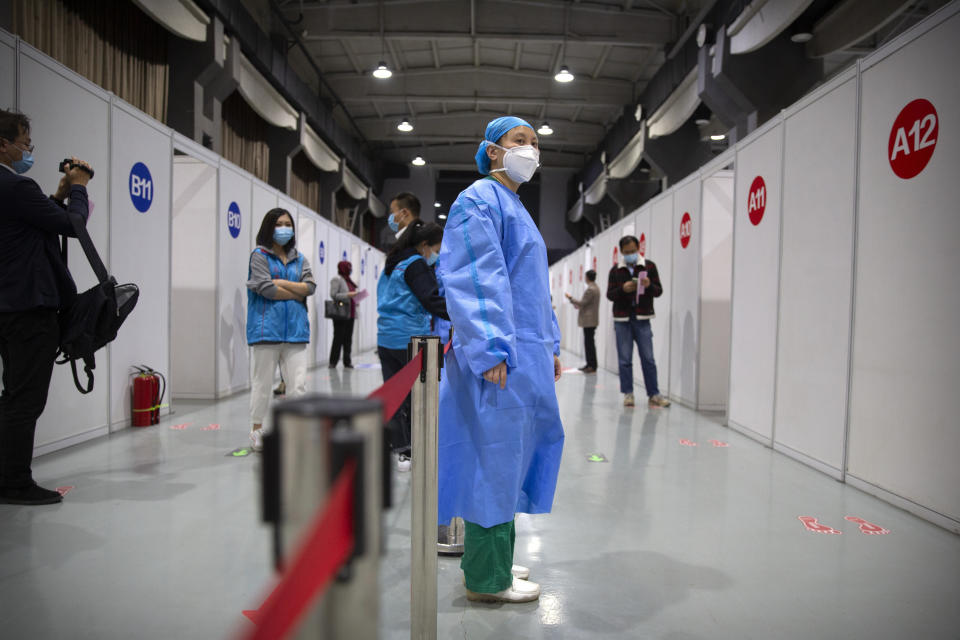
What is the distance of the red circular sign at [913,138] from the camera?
274cm

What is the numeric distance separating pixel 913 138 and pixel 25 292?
12.9ft

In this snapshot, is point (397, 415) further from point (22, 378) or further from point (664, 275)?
point (664, 275)

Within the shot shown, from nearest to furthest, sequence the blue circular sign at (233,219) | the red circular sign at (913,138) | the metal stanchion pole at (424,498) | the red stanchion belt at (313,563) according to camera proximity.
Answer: the red stanchion belt at (313,563)
the metal stanchion pole at (424,498)
the red circular sign at (913,138)
the blue circular sign at (233,219)

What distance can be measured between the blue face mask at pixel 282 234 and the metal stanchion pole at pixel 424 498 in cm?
257

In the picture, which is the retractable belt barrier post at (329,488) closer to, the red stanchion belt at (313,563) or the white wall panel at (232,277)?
the red stanchion belt at (313,563)

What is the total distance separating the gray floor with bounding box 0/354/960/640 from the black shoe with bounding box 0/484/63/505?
6 cm

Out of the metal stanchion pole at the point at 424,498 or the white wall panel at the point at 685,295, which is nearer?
the metal stanchion pole at the point at 424,498

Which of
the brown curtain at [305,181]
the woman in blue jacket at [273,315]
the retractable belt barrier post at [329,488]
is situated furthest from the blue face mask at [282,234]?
the brown curtain at [305,181]

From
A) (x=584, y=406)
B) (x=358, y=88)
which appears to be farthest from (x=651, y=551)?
(x=358, y=88)

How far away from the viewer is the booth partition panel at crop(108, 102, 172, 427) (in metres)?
4.19

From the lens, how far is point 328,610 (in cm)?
53

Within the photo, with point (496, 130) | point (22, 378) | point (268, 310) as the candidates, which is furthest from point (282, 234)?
point (496, 130)

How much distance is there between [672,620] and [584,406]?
13.4 feet

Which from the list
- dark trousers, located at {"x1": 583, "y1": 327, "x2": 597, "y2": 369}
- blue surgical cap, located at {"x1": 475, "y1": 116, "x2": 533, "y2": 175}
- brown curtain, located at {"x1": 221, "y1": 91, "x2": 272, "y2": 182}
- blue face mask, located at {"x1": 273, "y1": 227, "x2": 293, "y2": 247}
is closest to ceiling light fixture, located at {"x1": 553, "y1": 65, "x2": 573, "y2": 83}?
dark trousers, located at {"x1": 583, "y1": 327, "x2": 597, "y2": 369}
